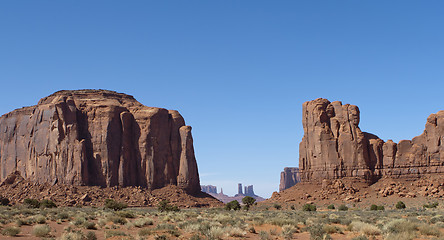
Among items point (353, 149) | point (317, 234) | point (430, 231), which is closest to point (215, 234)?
point (317, 234)

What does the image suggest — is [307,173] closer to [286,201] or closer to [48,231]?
[286,201]

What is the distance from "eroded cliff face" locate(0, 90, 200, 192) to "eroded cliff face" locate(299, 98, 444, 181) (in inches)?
976

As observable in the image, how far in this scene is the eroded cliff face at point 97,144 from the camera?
8594cm

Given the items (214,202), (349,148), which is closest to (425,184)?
(349,148)

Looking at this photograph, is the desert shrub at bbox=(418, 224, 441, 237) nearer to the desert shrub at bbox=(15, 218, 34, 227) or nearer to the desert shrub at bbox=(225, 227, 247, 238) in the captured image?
the desert shrub at bbox=(225, 227, 247, 238)

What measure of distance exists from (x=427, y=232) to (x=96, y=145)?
72.7 metres

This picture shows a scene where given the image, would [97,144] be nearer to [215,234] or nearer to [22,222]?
[22,222]

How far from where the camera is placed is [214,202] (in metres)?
87.1

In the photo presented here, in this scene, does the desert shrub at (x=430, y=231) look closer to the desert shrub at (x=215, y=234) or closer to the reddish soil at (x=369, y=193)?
the desert shrub at (x=215, y=234)

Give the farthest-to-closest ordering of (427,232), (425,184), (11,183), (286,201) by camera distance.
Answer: (11,183) < (286,201) < (425,184) < (427,232)

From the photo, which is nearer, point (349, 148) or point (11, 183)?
point (349, 148)

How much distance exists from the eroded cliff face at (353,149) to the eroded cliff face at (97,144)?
2478 cm

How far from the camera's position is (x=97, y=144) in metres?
87.7

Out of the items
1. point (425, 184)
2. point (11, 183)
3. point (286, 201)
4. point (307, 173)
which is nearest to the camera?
point (425, 184)
